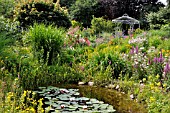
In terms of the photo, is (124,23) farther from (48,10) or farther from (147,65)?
(147,65)

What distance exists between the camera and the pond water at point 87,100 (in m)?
4.98

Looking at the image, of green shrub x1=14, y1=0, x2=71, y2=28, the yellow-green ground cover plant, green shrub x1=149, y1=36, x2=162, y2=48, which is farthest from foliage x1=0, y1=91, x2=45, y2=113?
green shrub x1=14, y1=0, x2=71, y2=28

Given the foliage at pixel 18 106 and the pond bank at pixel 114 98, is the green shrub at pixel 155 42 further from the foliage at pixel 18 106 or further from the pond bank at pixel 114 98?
the foliage at pixel 18 106

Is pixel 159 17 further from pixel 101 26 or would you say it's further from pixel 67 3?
pixel 67 3

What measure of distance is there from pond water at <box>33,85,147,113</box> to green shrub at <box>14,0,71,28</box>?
5.27 m

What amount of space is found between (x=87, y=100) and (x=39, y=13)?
256 inches

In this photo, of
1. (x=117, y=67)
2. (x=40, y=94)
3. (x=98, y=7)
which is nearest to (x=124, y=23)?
(x=98, y=7)

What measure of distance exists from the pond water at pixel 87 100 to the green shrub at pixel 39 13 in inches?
207

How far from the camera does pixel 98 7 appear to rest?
21359 millimetres

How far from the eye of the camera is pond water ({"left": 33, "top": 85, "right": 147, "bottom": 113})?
Result: 498 centimetres

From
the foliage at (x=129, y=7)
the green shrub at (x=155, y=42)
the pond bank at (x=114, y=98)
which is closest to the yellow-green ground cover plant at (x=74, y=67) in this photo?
the pond bank at (x=114, y=98)

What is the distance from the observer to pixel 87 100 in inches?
218

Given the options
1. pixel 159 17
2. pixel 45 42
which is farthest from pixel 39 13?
pixel 159 17

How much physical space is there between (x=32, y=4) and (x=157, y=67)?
6407 mm
